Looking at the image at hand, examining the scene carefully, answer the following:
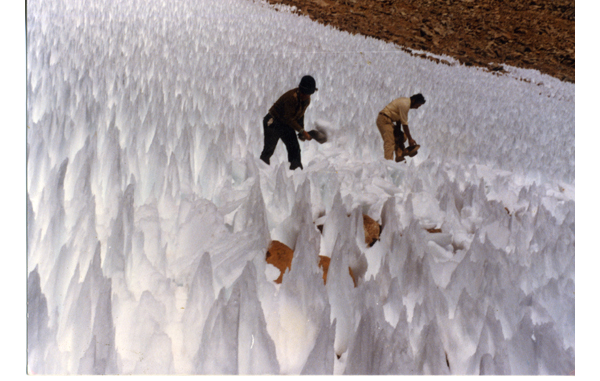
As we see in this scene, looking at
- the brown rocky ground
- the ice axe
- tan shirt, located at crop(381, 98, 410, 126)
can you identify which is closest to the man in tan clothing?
tan shirt, located at crop(381, 98, 410, 126)

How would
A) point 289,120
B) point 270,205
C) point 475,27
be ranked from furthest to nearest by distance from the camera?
point 475,27 → point 289,120 → point 270,205

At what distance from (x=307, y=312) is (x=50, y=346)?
1.09m

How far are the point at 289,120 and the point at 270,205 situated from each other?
464mm

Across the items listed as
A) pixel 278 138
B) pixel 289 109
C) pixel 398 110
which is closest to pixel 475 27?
pixel 398 110

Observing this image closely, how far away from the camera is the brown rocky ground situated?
78.5 inches

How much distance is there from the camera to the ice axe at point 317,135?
77.5 inches

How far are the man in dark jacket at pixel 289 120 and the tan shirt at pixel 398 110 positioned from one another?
1.28ft

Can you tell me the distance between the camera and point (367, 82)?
2.01m

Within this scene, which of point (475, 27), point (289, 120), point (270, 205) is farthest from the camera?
point (475, 27)

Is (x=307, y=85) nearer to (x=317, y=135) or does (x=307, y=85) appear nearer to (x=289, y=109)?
(x=289, y=109)

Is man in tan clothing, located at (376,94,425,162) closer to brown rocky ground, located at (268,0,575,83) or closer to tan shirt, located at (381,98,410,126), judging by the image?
tan shirt, located at (381,98,410,126)

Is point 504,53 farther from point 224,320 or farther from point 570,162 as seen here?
point 224,320

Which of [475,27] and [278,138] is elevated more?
[475,27]

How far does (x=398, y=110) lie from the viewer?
197 centimetres
